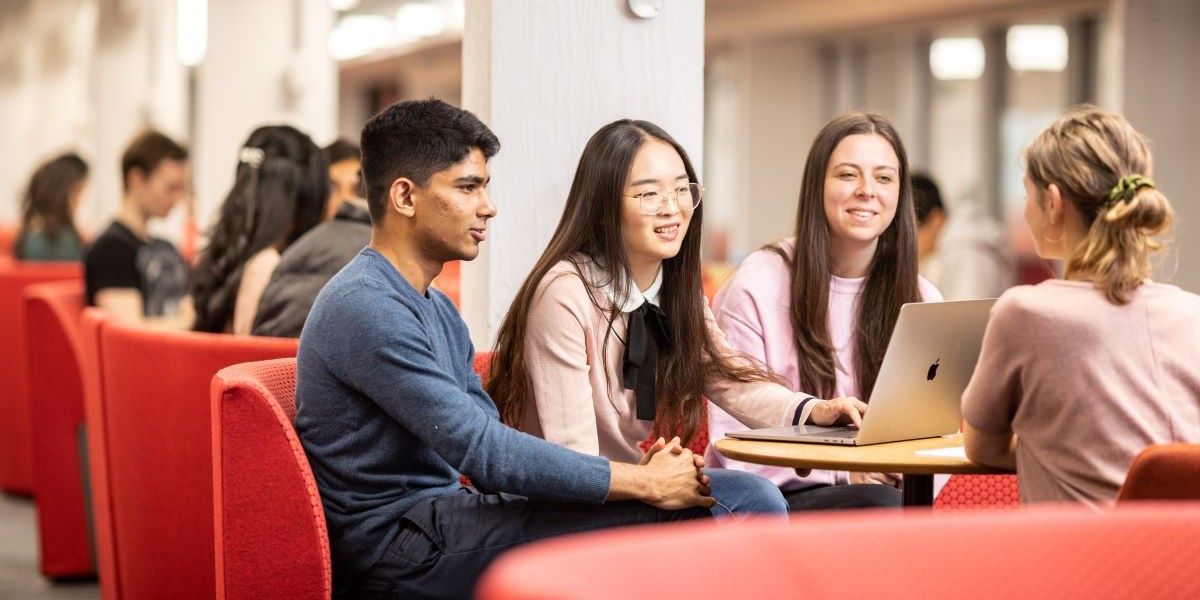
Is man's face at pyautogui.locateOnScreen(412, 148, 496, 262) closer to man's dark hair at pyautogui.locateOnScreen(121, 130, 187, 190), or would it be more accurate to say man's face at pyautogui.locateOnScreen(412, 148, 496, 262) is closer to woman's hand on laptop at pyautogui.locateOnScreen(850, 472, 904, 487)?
woman's hand on laptop at pyautogui.locateOnScreen(850, 472, 904, 487)

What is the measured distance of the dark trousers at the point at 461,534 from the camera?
2.37 metres

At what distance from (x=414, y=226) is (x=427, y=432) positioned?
0.40m

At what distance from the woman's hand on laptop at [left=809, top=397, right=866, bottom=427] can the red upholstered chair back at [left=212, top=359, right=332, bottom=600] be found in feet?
3.50

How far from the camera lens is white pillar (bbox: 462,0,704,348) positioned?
3498 mm

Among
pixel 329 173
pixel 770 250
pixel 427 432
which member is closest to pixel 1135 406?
pixel 427 432

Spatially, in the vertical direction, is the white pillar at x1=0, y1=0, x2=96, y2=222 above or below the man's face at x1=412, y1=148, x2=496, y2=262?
above

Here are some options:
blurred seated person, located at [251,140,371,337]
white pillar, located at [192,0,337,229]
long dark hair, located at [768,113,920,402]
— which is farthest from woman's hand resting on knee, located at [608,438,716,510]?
white pillar, located at [192,0,337,229]

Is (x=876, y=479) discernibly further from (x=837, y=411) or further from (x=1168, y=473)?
(x=1168, y=473)

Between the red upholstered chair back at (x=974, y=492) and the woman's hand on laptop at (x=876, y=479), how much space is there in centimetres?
10

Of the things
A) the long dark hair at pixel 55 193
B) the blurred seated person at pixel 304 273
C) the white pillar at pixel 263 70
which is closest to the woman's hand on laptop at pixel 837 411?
the blurred seated person at pixel 304 273

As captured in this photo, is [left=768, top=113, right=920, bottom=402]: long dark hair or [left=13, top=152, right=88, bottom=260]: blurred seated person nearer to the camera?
[left=768, top=113, right=920, bottom=402]: long dark hair

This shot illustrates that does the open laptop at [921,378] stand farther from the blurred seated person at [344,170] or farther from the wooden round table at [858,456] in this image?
the blurred seated person at [344,170]

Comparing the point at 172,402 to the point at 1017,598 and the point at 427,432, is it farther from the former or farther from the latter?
the point at 1017,598

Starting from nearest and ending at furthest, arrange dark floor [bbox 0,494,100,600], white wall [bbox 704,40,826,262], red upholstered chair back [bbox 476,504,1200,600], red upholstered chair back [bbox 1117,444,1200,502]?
red upholstered chair back [bbox 476,504,1200,600] → red upholstered chair back [bbox 1117,444,1200,502] → dark floor [bbox 0,494,100,600] → white wall [bbox 704,40,826,262]
